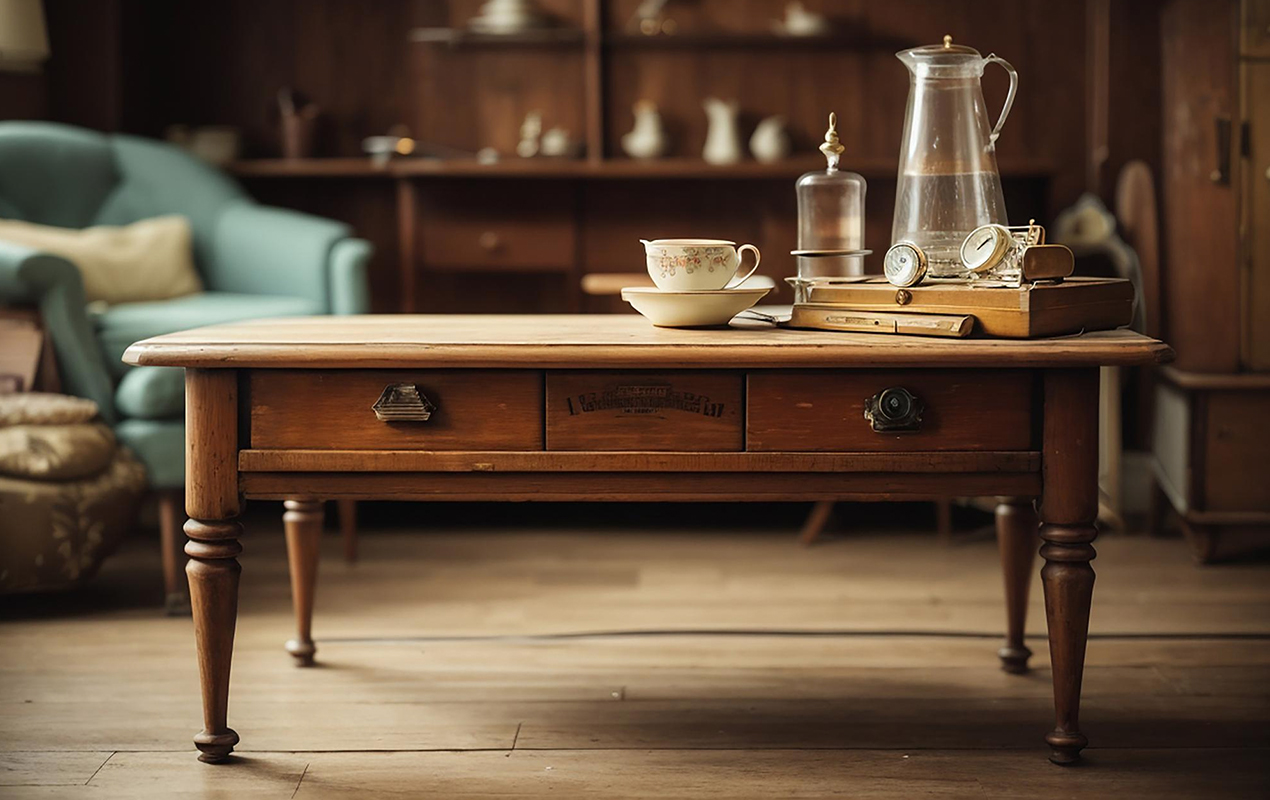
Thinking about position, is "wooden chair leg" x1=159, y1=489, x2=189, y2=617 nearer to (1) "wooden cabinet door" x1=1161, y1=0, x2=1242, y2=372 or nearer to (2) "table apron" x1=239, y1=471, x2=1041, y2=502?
(2) "table apron" x1=239, y1=471, x2=1041, y2=502

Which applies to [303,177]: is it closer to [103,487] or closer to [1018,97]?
[103,487]

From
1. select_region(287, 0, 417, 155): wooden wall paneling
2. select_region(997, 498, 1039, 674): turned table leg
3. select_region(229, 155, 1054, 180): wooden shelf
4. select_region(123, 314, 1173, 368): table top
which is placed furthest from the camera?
select_region(287, 0, 417, 155): wooden wall paneling

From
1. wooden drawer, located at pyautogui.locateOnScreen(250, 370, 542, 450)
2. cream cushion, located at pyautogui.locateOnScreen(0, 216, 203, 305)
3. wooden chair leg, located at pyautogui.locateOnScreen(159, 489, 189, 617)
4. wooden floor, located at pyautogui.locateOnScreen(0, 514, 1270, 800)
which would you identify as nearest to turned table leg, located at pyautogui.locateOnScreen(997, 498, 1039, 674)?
wooden floor, located at pyautogui.locateOnScreen(0, 514, 1270, 800)

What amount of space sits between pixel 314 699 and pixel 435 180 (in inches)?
69.0

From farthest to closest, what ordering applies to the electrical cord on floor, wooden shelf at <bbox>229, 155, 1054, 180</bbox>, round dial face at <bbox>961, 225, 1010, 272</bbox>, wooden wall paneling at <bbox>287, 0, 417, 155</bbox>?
wooden wall paneling at <bbox>287, 0, 417, 155</bbox>, wooden shelf at <bbox>229, 155, 1054, 180</bbox>, the electrical cord on floor, round dial face at <bbox>961, 225, 1010, 272</bbox>

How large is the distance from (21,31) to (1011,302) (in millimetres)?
2352

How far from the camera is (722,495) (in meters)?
1.62

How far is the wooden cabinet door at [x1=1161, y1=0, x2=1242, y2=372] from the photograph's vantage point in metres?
2.83

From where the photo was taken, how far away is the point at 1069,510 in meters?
1.60

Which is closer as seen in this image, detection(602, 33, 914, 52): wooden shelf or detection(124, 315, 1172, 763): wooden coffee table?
detection(124, 315, 1172, 763): wooden coffee table

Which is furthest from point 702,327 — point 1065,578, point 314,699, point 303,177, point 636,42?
point 303,177

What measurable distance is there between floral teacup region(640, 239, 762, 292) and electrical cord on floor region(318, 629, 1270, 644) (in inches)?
31.7

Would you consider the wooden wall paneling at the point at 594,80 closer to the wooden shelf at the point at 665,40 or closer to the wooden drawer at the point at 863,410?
the wooden shelf at the point at 665,40

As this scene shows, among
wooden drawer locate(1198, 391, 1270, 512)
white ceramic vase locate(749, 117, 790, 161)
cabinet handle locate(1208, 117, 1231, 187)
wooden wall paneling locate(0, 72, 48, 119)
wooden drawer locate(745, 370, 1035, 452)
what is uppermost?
wooden wall paneling locate(0, 72, 48, 119)
